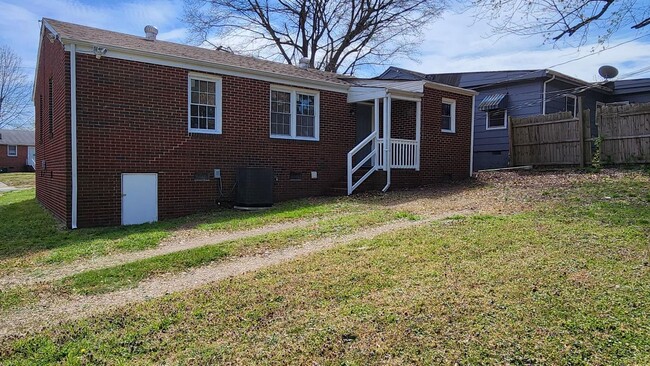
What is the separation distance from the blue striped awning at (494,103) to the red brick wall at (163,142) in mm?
8867

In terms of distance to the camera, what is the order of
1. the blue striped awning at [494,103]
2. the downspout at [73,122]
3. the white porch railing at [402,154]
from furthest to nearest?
1. the blue striped awning at [494,103]
2. the white porch railing at [402,154]
3. the downspout at [73,122]

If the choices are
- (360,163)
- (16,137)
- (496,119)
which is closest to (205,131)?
(360,163)

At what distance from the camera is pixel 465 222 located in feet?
23.7

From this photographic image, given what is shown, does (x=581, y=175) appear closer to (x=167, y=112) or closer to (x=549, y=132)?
(x=549, y=132)

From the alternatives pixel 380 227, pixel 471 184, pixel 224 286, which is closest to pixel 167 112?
pixel 380 227

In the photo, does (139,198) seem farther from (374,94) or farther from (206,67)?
(374,94)

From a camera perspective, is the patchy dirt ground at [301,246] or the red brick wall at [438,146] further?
the red brick wall at [438,146]

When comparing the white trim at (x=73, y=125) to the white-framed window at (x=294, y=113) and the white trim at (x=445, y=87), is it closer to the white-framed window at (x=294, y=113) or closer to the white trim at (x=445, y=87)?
the white-framed window at (x=294, y=113)

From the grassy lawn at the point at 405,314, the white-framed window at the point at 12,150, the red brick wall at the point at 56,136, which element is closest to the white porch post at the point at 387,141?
the grassy lawn at the point at 405,314

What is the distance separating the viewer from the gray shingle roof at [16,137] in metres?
43.1

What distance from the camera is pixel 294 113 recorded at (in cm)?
1234

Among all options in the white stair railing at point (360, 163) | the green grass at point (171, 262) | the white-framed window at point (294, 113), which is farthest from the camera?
the white stair railing at point (360, 163)

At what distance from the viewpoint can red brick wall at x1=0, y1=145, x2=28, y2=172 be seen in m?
42.6

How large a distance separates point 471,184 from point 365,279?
31.6 feet
